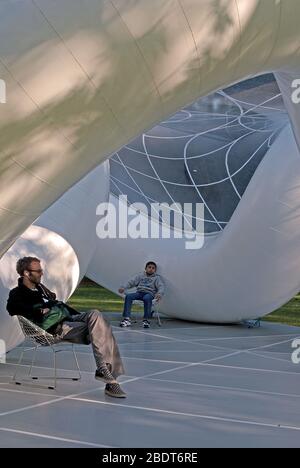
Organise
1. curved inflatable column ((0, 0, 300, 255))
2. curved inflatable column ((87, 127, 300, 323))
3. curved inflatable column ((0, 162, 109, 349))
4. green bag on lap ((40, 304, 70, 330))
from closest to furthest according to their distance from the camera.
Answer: curved inflatable column ((0, 0, 300, 255))
green bag on lap ((40, 304, 70, 330))
curved inflatable column ((0, 162, 109, 349))
curved inflatable column ((87, 127, 300, 323))

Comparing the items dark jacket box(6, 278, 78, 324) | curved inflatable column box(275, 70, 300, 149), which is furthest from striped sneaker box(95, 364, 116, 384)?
curved inflatable column box(275, 70, 300, 149)

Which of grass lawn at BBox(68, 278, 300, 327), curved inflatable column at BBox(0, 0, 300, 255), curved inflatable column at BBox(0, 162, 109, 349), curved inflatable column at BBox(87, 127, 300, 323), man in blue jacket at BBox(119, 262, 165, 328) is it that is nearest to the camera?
curved inflatable column at BBox(0, 0, 300, 255)

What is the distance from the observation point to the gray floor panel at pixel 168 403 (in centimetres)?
499

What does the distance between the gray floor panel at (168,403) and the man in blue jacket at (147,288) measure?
279cm

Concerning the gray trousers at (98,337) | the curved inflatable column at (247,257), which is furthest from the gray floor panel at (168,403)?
the curved inflatable column at (247,257)

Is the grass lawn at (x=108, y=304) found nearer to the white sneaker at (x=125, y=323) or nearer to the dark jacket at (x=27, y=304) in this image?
the white sneaker at (x=125, y=323)

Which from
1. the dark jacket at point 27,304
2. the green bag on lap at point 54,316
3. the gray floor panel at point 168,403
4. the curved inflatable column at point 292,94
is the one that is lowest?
the gray floor panel at point 168,403

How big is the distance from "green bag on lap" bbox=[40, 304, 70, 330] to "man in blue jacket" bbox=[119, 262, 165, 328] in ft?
18.3

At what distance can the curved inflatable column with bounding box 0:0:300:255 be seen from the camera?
166 inches

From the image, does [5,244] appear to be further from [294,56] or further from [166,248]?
[166,248]

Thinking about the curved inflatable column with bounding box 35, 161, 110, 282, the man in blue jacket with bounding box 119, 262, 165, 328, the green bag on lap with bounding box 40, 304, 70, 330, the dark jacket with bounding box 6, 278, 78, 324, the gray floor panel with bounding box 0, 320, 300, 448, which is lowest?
the gray floor panel with bounding box 0, 320, 300, 448

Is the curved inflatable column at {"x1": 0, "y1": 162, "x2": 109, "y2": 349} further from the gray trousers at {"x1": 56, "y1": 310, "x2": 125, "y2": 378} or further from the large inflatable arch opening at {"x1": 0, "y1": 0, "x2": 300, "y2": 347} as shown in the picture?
the gray trousers at {"x1": 56, "y1": 310, "x2": 125, "y2": 378}

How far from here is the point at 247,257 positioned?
11.3m

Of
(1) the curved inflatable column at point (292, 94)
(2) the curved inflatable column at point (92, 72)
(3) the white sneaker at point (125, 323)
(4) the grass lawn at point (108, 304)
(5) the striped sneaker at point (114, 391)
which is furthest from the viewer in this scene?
(4) the grass lawn at point (108, 304)
